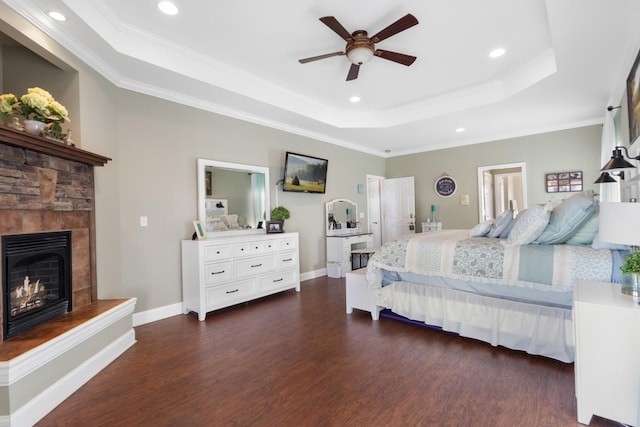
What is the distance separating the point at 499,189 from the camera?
796cm

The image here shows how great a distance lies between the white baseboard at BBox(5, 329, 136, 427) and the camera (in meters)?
1.69

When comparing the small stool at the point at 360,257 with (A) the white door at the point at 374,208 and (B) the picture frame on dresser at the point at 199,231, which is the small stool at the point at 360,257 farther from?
(B) the picture frame on dresser at the point at 199,231

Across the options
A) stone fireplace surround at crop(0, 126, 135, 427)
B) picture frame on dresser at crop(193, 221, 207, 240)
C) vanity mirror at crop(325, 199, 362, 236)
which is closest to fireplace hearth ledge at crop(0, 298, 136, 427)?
stone fireplace surround at crop(0, 126, 135, 427)

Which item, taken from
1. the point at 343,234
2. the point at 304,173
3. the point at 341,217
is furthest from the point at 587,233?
the point at 341,217

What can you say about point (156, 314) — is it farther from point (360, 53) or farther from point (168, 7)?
point (360, 53)

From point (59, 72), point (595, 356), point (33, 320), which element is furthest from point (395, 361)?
point (59, 72)

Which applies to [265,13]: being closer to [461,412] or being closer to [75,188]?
[75,188]

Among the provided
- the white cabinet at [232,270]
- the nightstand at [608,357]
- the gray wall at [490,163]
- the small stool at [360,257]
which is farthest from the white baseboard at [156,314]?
the gray wall at [490,163]

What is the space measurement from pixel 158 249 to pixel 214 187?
1.03 meters

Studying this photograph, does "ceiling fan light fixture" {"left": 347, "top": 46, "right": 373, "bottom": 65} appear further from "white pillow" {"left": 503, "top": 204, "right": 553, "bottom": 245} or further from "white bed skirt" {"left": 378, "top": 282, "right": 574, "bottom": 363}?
"white bed skirt" {"left": 378, "top": 282, "right": 574, "bottom": 363}

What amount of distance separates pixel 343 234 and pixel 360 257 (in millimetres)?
750

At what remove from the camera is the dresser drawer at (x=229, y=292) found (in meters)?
3.50

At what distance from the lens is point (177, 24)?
273 centimetres

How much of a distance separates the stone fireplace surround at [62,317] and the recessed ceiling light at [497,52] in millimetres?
4087
